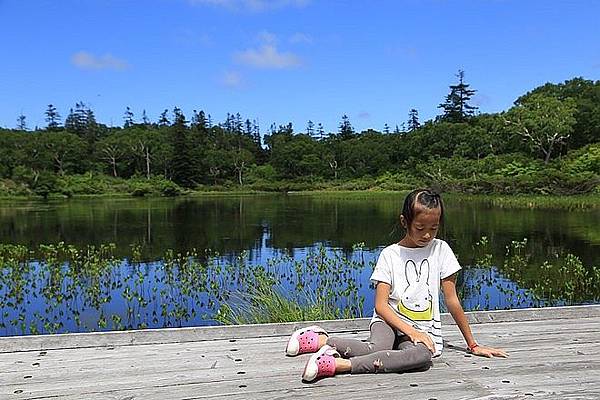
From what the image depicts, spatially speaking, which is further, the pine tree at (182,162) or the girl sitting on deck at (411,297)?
the pine tree at (182,162)

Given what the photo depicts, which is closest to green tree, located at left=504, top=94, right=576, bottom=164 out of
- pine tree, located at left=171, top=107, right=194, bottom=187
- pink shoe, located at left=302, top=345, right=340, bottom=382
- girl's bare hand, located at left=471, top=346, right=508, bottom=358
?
pine tree, located at left=171, top=107, right=194, bottom=187

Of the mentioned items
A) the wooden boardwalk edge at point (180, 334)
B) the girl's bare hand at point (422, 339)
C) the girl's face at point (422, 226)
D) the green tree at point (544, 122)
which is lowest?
the wooden boardwalk edge at point (180, 334)

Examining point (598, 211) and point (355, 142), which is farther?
point (355, 142)

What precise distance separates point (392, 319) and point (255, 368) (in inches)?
25.9

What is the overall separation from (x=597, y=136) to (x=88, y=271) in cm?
4093

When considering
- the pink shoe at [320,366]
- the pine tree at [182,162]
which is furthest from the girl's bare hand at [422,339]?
the pine tree at [182,162]

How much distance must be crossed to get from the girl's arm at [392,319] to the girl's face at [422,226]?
0.81 feet

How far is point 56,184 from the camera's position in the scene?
47.7 meters

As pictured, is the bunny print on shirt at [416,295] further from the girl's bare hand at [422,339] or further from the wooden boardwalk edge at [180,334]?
the wooden boardwalk edge at [180,334]

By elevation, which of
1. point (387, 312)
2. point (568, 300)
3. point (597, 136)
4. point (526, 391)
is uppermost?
point (597, 136)

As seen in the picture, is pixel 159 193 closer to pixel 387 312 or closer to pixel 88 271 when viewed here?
pixel 88 271

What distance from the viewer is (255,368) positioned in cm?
277

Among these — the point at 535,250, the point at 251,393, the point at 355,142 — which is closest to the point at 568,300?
the point at 535,250

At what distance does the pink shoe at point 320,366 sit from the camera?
255cm
